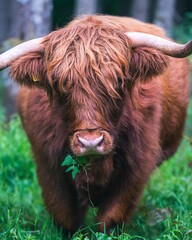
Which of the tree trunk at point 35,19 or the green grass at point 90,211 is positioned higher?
the tree trunk at point 35,19

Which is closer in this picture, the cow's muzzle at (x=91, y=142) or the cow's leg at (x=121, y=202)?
the cow's muzzle at (x=91, y=142)

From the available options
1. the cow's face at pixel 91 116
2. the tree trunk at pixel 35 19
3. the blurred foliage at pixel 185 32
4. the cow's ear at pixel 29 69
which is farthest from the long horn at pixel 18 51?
the blurred foliage at pixel 185 32

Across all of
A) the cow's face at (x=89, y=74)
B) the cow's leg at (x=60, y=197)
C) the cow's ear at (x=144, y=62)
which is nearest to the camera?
the cow's face at (x=89, y=74)

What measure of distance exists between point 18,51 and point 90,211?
7.28 feet

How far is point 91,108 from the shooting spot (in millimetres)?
5023

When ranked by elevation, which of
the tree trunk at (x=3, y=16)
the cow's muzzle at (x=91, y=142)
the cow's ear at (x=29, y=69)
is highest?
the cow's ear at (x=29, y=69)

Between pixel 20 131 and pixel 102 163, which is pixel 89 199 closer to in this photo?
pixel 102 163

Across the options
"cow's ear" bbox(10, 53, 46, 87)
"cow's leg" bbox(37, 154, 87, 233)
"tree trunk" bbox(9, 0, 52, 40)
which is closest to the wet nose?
"cow's ear" bbox(10, 53, 46, 87)

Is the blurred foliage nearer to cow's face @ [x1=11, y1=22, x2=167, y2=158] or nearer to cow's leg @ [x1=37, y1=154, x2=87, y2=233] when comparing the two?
cow's leg @ [x1=37, y1=154, x2=87, y2=233]

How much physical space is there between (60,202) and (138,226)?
0.81 metres

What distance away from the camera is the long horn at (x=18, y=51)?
5.37m

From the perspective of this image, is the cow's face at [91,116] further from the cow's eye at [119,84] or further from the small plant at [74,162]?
the small plant at [74,162]

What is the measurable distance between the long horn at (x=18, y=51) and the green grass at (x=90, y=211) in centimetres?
130

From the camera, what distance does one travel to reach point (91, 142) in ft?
15.7
